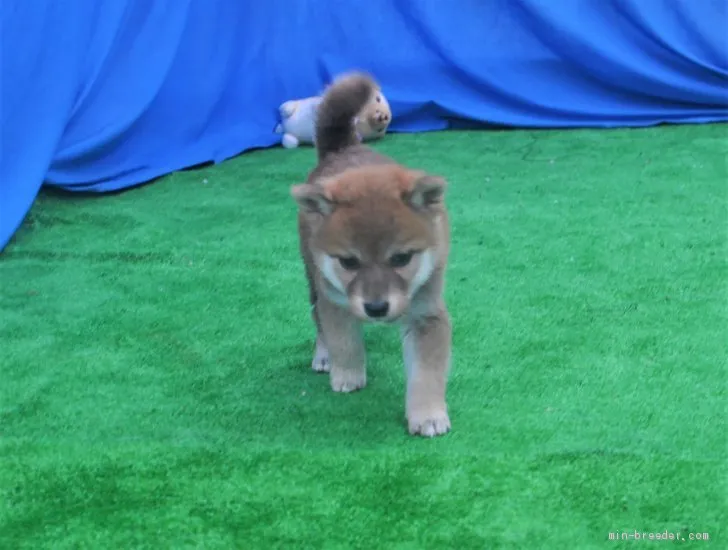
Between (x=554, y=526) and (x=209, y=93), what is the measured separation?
182 inches

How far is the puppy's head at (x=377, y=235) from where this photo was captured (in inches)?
92.0

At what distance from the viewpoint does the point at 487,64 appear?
6562mm

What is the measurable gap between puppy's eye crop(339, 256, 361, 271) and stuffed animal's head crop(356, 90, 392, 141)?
374cm

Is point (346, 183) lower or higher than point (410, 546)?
higher

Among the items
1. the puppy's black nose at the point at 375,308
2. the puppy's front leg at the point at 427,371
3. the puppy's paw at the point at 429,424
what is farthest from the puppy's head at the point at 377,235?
the puppy's paw at the point at 429,424

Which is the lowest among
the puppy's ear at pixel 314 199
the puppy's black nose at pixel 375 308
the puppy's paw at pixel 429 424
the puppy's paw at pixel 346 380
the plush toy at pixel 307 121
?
the plush toy at pixel 307 121

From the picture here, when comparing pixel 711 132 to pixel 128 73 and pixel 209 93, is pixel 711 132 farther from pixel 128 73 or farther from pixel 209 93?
→ pixel 128 73

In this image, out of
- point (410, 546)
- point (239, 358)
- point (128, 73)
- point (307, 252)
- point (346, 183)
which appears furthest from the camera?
point (128, 73)

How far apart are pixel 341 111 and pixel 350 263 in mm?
733

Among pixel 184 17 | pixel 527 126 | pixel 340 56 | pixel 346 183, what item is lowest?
pixel 527 126

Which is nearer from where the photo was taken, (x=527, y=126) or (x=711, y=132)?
(x=711, y=132)

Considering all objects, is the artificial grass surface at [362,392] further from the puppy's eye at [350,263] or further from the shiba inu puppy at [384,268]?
the puppy's eye at [350,263]

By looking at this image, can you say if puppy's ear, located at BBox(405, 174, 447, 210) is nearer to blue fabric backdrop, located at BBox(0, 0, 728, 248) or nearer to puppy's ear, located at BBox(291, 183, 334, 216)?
puppy's ear, located at BBox(291, 183, 334, 216)

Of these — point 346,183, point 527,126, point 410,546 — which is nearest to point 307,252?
point 346,183
